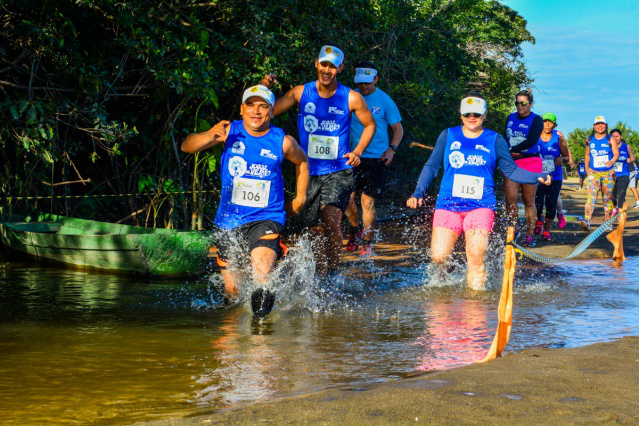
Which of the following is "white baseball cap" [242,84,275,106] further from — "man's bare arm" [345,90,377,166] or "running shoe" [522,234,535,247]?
"running shoe" [522,234,535,247]

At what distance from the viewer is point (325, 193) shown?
867 cm

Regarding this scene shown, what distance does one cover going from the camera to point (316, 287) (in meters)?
8.60

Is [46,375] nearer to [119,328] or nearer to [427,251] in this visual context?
[119,328]

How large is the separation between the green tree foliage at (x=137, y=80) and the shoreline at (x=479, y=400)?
705cm

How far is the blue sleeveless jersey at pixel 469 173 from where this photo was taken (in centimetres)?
834

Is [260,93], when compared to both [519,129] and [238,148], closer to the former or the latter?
[238,148]

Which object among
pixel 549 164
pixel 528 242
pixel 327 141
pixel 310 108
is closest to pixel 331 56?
pixel 310 108

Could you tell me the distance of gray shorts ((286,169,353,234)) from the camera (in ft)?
28.4

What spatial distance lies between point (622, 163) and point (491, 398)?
49.9 feet

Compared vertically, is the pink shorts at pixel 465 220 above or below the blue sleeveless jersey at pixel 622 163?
below

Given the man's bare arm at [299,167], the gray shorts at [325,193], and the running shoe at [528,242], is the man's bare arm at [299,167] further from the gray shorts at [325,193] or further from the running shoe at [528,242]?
the running shoe at [528,242]

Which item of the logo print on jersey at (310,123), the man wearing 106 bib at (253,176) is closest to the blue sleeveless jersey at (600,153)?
the logo print on jersey at (310,123)

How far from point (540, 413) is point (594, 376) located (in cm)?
93

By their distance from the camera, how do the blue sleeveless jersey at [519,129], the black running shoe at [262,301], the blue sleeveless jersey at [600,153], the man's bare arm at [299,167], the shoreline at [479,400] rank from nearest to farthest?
the shoreline at [479,400] → the black running shoe at [262,301] → the man's bare arm at [299,167] → the blue sleeveless jersey at [519,129] → the blue sleeveless jersey at [600,153]
